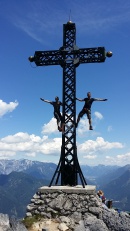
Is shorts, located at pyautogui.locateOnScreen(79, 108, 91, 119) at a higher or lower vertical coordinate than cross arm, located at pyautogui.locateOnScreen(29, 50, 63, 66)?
lower

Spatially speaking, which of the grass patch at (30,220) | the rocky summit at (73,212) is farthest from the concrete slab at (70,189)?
the grass patch at (30,220)

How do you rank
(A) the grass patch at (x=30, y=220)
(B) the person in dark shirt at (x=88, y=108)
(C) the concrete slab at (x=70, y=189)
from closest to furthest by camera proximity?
(A) the grass patch at (x=30, y=220) → (C) the concrete slab at (x=70, y=189) → (B) the person in dark shirt at (x=88, y=108)

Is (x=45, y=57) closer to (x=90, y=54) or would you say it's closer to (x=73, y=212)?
(x=90, y=54)

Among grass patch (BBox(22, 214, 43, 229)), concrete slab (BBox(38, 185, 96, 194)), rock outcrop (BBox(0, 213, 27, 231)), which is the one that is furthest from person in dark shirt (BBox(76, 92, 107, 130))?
rock outcrop (BBox(0, 213, 27, 231))

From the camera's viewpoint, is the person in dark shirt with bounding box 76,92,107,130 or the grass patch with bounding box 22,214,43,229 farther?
the person in dark shirt with bounding box 76,92,107,130

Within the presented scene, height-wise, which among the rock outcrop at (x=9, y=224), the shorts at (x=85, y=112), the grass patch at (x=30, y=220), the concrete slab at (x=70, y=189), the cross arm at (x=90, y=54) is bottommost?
the grass patch at (x=30, y=220)

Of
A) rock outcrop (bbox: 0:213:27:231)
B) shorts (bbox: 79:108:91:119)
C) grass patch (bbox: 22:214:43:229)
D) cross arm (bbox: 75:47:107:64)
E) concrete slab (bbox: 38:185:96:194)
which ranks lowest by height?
grass patch (bbox: 22:214:43:229)

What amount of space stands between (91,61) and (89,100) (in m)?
2.47

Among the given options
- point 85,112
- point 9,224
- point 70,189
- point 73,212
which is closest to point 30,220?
point 73,212

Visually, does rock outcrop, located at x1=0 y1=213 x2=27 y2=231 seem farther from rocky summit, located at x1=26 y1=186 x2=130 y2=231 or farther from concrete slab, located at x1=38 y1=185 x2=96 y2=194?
concrete slab, located at x1=38 y1=185 x2=96 y2=194

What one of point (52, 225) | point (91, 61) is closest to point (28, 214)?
point (52, 225)

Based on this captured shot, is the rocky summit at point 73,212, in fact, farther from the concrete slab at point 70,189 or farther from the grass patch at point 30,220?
the grass patch at point 30,220

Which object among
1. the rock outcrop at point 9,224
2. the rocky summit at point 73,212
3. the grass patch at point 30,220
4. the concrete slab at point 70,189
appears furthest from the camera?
the concrete slab at point 70,189

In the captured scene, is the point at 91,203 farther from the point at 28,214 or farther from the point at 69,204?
the point at 28,214
